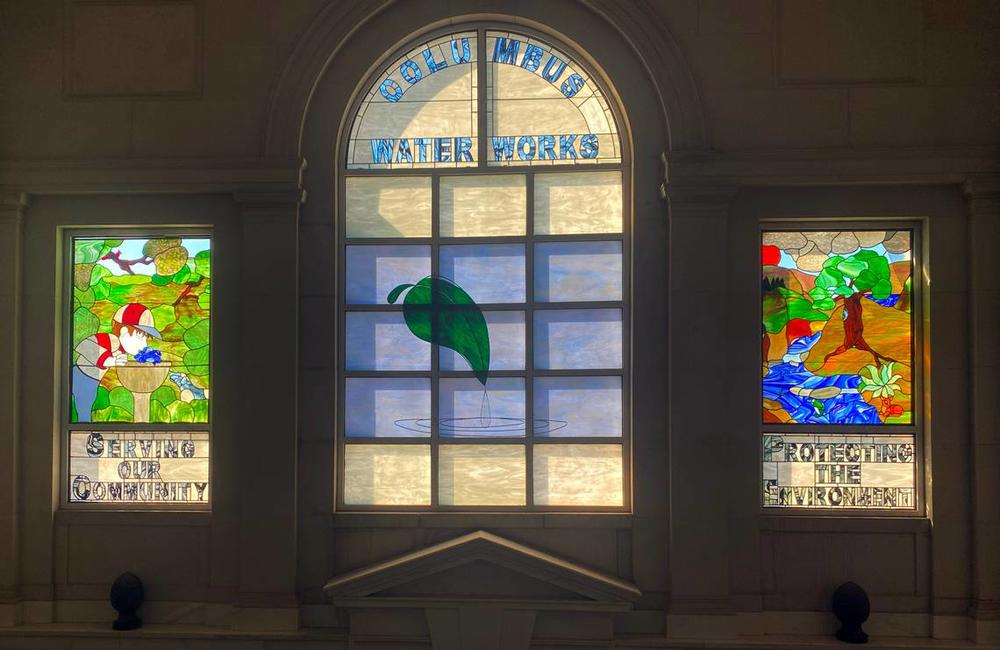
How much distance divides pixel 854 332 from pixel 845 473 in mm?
1005

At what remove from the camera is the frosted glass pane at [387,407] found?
252 inches

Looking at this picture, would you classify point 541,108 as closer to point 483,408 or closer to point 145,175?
point 483,408

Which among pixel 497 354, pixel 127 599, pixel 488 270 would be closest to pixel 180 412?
pixel 127 599

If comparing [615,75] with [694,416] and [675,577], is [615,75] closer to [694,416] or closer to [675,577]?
[694,416]

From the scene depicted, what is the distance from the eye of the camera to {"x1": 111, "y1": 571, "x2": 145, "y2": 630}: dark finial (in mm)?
6113

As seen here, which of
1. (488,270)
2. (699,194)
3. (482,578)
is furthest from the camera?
(488,270)

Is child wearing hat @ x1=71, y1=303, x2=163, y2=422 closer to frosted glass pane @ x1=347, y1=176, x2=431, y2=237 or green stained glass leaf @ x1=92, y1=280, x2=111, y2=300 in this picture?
green stained glass leaf @ x1=92, y1=280, x2=111, y2=300

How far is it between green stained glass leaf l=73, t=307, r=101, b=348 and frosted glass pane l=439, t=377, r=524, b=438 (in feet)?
8.70

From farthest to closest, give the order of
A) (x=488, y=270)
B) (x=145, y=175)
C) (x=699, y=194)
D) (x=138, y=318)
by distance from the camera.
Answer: (x=138, y=318), (x=488, y=270), (x=145, y=175), (x=699, y=194)

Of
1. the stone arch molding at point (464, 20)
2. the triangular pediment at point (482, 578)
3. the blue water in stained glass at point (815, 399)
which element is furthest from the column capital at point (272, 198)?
the blue water in stained glass at point (815, 399)

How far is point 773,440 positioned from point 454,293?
253 cm

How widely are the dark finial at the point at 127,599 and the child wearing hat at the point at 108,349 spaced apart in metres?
1.23

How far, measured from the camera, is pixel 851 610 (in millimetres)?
5844

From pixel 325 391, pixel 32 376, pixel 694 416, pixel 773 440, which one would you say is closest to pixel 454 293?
pixel 325 391
